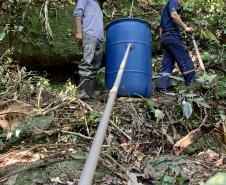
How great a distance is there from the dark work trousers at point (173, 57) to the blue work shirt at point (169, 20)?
0.07 meters

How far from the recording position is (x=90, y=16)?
4.30 meters

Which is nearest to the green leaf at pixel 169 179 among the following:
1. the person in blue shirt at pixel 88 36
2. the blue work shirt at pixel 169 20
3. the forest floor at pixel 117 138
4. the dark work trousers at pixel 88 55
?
the forest floor at pixel 117 138

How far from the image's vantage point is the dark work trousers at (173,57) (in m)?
4.89

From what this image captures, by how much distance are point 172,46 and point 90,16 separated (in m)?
1.15

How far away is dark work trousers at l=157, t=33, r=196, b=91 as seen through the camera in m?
4.89

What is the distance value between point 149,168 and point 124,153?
0.34 m

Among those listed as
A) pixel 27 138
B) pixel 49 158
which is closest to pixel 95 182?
pixel 49 158

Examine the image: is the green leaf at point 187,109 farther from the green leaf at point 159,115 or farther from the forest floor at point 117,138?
the green leaf at point 159,115

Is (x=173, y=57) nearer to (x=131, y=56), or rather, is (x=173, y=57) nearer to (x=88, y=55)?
(x=131, y=56)

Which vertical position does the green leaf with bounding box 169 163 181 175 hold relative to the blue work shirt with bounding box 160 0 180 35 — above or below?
below

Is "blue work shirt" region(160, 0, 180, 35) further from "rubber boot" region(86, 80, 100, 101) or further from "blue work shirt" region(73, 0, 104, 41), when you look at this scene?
"rubber boot" region(86, 80, 100, 101)

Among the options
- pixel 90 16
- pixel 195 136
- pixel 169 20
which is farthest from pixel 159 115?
pixel 169 20

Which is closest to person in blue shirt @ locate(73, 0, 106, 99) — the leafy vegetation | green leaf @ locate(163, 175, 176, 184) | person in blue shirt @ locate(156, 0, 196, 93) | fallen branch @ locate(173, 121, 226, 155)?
the leafy vegetation

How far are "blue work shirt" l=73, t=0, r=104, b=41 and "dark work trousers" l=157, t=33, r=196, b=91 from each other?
98 centimetres
